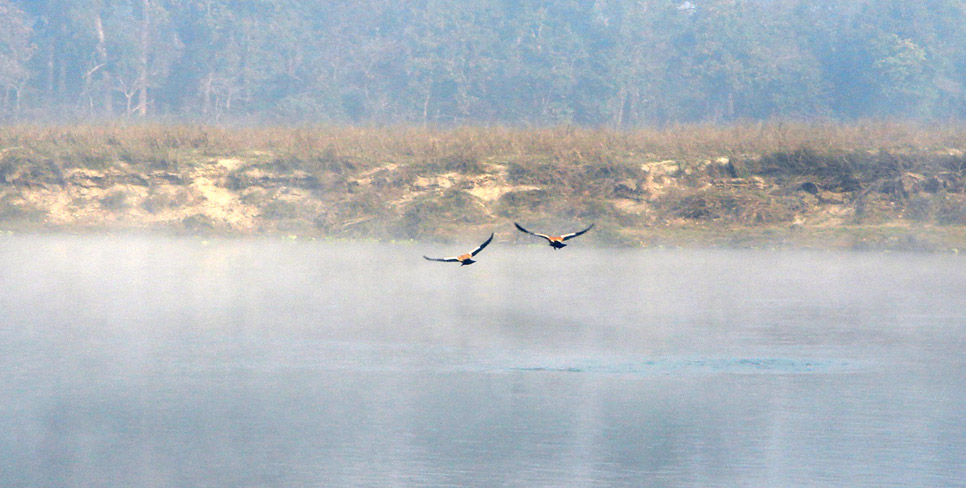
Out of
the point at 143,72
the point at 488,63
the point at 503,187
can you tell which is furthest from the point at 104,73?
the point at 503,187

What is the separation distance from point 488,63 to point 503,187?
33.5 m

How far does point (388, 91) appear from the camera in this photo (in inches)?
2830

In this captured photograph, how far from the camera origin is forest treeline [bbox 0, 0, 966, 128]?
68.6 m

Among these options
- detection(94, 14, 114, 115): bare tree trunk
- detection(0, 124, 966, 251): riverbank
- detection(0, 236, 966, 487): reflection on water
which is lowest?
detection(94, 14, 114, 115): bare tree trunk

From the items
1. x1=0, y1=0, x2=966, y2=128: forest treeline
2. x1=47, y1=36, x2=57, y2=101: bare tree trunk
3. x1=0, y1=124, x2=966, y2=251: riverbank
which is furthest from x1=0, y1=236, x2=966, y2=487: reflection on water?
x1=47, y1=36, x2=57, y2=101: bare tree trunk

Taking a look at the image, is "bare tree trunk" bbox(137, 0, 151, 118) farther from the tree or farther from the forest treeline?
the tree

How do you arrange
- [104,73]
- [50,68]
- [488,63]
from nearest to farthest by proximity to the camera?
[488,63]
[104,73]
[50,68]

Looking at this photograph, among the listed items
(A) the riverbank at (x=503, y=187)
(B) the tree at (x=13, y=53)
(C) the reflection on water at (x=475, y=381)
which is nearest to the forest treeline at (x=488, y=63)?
(B) the tree at (x=13, y=53)

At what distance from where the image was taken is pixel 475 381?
15.2 meters

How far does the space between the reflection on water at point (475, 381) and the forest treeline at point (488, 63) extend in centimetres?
4277

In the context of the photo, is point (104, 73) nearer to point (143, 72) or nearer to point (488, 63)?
point (143, 72)

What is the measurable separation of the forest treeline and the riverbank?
88.4 ft

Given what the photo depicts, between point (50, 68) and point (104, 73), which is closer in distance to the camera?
point (104, 73)

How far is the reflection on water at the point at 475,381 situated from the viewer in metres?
11.4
